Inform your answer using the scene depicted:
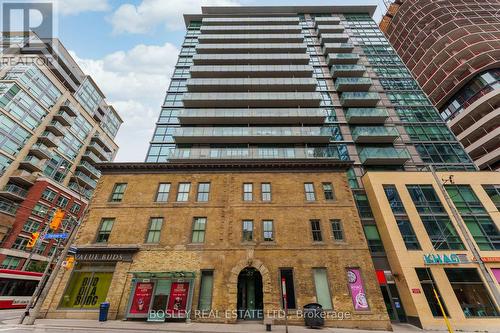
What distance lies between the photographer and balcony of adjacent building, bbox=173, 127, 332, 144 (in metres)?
29.8

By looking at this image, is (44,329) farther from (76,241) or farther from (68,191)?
(68,191)

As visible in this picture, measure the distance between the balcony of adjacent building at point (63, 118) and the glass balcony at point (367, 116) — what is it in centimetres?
5564

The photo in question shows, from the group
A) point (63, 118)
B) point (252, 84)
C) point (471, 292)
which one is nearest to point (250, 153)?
point (252, 84)

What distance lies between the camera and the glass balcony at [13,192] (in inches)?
1436

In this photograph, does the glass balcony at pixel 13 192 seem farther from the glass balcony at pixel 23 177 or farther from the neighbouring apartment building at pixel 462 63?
the neighbouring apartment building at pixel 462 63

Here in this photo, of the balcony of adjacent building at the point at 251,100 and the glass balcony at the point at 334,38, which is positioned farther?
the glass balcony at the point at 334,38

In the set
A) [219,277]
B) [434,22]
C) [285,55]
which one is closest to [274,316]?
[219,277]

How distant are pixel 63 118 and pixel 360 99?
5721cm

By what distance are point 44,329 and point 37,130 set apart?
45748 mm

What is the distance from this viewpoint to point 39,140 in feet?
143

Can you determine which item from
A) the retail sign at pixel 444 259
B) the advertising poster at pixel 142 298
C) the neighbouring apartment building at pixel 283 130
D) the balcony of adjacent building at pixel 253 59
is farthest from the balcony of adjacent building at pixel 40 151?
the retail sign at pixel 444 259

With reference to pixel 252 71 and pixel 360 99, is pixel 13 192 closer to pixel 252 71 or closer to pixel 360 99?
pixel 252 71

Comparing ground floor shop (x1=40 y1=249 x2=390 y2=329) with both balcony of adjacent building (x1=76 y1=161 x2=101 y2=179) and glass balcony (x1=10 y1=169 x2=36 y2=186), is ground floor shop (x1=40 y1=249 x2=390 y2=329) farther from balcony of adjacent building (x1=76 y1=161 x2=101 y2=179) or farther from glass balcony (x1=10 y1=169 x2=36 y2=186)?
balcony of adjacent building (x1=76 y1=161 x2=101 y2=179)

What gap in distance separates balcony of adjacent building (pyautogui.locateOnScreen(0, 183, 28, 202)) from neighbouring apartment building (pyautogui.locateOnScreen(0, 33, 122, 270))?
12 cm
